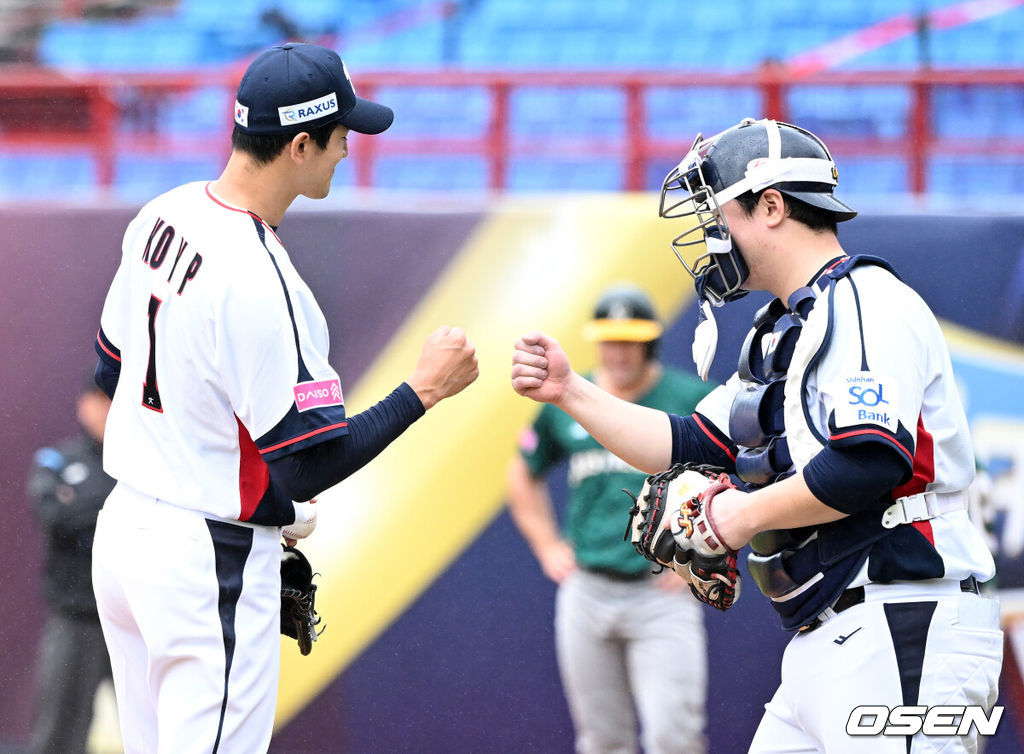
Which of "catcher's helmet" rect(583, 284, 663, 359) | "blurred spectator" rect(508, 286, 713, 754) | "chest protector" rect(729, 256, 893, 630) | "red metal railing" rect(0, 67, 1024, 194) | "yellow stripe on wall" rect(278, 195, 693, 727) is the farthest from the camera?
"red metal railing" rect(0, 67, 1024, 194)

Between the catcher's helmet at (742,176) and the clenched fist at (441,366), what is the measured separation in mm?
570

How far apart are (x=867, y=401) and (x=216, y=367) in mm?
1356

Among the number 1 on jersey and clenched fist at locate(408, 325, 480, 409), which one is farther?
clenched fist at locate(408, 325, 480, 409)

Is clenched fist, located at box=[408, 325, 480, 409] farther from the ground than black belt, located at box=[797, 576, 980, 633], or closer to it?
farther from the ground

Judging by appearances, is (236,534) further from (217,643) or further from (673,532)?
(673,532)

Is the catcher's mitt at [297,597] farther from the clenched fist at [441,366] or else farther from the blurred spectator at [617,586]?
the blurred spectator at [617,586]

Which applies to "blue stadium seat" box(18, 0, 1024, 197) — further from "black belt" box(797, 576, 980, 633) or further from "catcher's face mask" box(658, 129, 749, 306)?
"black belt" box(797, 576, 980, 633)

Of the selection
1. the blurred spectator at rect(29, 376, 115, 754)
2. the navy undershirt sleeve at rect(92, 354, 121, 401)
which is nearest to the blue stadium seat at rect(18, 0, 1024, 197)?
the blurred spectator at rect(29, 376, 115, 754)

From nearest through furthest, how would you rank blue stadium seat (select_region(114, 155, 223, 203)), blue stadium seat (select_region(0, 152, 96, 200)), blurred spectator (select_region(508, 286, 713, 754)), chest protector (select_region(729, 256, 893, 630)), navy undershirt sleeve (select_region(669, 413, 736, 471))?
chest protector (select_region(729, 256, 893, 630))
navy undershirt sleeve (select_region(669, 413, 736, 471))
blurred spectator (select_region(508, 286, 713, 754))
blue stadium seat (select_region(114, 155, 223, 203))
blue stadium seat (select_region(0, 152, 96, 200))

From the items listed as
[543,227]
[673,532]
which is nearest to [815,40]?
[543,227]

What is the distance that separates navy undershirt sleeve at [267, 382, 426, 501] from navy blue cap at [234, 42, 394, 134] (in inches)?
26.8

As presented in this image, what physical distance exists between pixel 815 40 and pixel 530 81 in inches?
231

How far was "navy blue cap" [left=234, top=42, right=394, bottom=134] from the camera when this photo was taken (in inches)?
108

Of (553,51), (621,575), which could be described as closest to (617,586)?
(621,575)
